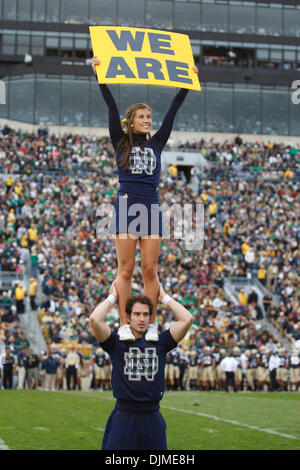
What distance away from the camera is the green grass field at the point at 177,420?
10.9 metres

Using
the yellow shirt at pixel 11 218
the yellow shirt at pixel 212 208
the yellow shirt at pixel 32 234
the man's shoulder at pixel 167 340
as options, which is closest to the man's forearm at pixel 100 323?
the man's shoulder at pixel 167 340

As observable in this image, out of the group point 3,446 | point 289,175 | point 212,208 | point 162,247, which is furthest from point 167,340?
point 289,175

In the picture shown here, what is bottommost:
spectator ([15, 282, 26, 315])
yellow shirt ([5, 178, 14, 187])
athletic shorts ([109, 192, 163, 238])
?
athletic shorts ([109, 192, 163, 238])

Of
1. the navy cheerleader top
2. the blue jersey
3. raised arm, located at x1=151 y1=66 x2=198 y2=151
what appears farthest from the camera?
raised arm, located at x1=151 y1=66 x2=198 y2=151

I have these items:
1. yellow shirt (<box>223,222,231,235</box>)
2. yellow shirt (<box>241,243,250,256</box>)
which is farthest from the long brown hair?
yellow shirt (<box>223,222,231,235</box>)

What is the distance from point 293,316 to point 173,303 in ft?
60.5

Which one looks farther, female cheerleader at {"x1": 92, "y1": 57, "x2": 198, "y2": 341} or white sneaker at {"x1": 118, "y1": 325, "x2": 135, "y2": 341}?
female cheerleader at {"x1": 92, "y1": 57, "x2": 198, "y2": 341}

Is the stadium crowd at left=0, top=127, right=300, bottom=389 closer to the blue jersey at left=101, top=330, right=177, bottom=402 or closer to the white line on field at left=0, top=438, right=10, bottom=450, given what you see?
the white line on field at left=0, top=438, right=10, bottom=450

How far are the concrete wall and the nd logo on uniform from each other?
97.4 ft

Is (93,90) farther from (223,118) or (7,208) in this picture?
(7,208)

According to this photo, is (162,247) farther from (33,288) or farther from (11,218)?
(33,288)

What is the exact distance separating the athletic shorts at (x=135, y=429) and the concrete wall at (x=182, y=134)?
29.9 m

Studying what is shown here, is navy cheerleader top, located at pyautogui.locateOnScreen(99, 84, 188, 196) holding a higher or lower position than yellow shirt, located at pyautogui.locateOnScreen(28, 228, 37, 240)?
lower

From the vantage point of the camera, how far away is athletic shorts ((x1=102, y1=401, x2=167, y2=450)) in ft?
18.2
